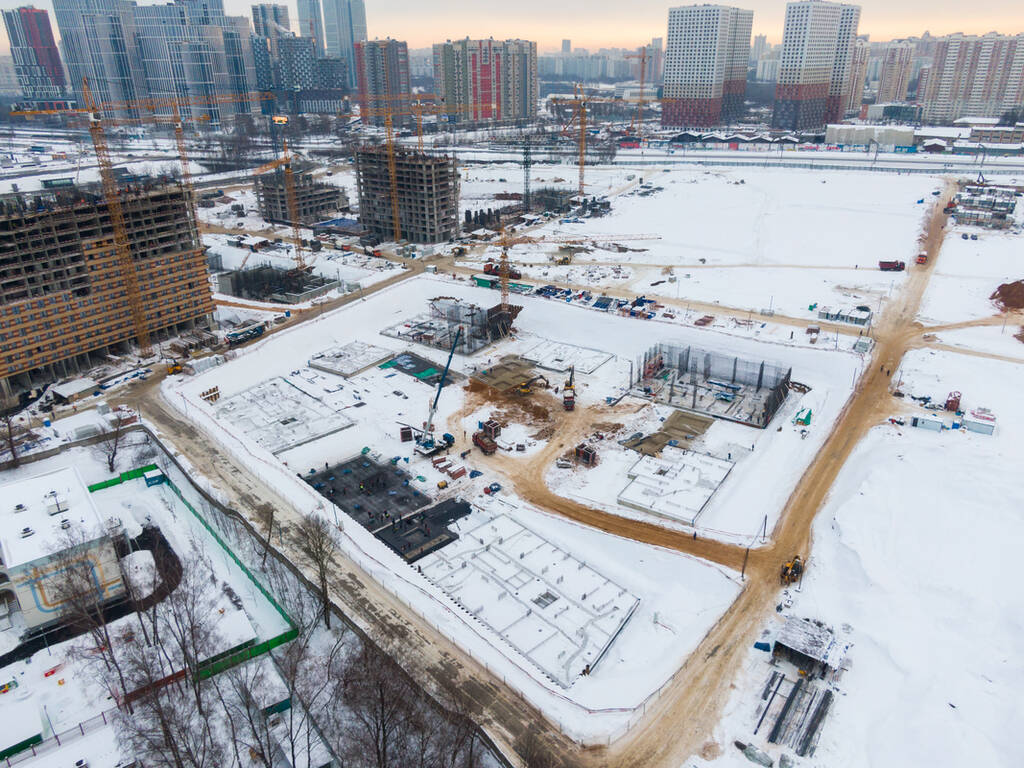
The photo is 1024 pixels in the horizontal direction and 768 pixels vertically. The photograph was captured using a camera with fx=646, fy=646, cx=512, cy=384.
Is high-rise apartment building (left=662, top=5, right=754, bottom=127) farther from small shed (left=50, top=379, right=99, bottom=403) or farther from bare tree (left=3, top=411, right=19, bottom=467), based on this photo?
bare tree (left=3, top=411, right=19, bottom=467)

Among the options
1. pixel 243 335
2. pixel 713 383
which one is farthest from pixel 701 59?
pixel 243 335

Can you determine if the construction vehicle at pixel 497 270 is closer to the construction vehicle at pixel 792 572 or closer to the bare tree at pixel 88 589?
the construction vehicle at pixel 792 572

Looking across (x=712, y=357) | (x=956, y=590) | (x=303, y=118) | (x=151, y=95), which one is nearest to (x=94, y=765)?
(x=956, y=590)

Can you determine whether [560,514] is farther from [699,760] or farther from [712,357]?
[712,357]

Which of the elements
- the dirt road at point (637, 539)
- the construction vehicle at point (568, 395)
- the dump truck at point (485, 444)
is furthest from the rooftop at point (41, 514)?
the construction vehicle at point (568, 395)

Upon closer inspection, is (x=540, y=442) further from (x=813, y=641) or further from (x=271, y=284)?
(x=271, y=284)

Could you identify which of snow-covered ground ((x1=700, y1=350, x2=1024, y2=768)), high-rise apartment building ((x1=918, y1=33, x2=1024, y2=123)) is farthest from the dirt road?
high-rise apartment building ((x1=918, y1=33, x2=1024, y2=123))
